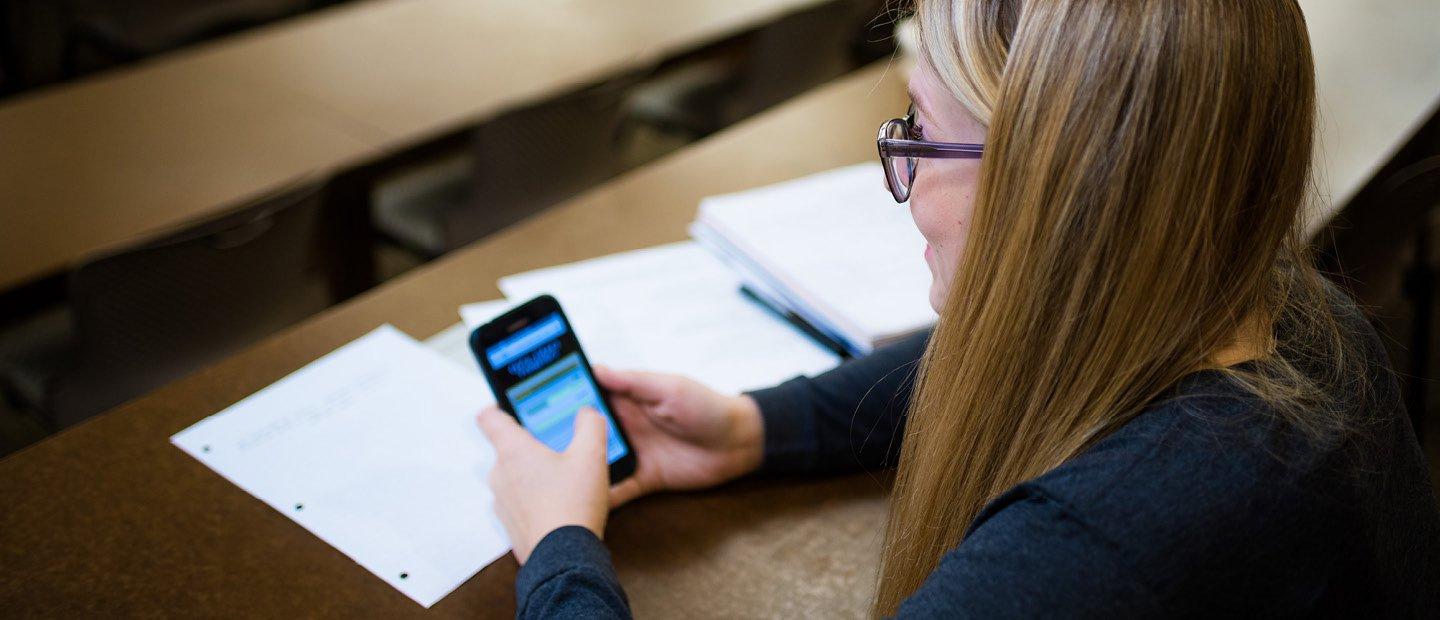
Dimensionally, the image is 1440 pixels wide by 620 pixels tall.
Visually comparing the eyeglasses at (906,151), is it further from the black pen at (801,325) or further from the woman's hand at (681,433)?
the black pen at (801,325)

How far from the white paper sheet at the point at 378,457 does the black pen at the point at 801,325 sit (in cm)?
34

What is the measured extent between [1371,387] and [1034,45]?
36 cm

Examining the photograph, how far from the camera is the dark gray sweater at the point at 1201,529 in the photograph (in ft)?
2.12

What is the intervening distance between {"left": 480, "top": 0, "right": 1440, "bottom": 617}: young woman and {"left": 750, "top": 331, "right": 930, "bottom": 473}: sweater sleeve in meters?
0.22

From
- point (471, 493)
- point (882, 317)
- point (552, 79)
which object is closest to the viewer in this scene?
point (471, 493)

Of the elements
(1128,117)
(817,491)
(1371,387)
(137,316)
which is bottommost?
(137,316)

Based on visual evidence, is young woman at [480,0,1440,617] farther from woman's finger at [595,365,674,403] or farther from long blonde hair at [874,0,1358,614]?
woman's finger at [595,365,674,403]

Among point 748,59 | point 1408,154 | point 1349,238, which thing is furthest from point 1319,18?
point 748,59

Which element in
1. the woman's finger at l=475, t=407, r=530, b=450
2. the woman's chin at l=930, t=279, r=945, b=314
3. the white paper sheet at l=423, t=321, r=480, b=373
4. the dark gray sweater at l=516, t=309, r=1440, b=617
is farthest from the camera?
the white paper sheet at l=423, t=321, r=480, b=373

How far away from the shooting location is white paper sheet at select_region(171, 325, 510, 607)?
0.95 m

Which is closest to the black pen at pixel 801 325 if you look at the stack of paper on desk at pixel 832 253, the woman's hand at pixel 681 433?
the stack of paper on desk at pixel 832 253

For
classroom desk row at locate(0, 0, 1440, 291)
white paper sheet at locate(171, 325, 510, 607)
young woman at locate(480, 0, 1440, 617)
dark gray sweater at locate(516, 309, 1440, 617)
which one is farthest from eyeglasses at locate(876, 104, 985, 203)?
classroom desk row at locate(0, 0, 1440, 291)

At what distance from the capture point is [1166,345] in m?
0.72

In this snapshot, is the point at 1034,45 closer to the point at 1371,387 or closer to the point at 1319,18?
the point at 1371,387
